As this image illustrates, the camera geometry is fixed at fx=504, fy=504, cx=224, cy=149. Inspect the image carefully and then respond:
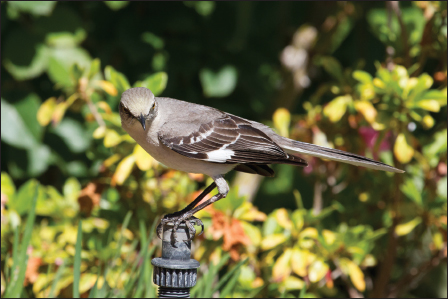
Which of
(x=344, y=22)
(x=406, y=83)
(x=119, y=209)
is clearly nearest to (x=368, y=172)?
(x=406, y=83)

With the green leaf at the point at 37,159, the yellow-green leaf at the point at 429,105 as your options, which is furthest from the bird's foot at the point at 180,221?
the green leaf at the point at 37,159

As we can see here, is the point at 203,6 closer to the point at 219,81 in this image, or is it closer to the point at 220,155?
the point at 219,81

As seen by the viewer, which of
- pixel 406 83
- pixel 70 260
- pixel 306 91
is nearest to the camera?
pixel 406 83

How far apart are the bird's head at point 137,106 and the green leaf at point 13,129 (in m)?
1.30

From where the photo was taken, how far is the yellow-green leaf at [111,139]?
253cm

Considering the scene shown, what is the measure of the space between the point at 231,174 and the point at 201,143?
5.25ft

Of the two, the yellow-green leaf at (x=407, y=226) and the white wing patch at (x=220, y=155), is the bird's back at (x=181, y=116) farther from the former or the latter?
the yellow-green leaf at (x=407, y=226)

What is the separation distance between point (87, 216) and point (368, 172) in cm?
176

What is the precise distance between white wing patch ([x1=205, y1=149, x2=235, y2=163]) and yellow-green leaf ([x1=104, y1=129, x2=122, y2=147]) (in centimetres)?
67

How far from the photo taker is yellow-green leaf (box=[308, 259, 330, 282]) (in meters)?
2.52

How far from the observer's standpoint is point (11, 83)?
316cm

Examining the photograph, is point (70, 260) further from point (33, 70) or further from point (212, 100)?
point (212, 100)

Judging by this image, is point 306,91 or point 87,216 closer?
point 87,216

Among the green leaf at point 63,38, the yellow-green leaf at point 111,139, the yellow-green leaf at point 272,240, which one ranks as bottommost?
the yellow-green leaf at point 272,240
